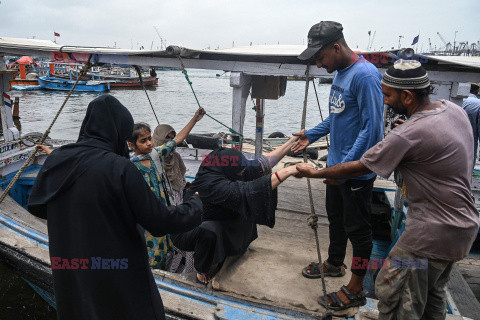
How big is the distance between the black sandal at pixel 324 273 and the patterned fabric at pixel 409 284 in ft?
3.31

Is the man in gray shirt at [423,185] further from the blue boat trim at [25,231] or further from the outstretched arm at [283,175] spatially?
the blue boat trim at [25,231]

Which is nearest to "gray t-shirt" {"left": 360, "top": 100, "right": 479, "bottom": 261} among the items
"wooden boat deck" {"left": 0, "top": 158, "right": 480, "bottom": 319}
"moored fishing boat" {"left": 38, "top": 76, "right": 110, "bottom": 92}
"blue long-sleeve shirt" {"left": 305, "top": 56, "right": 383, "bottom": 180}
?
"blue long-sleeve shirt" {"left": 305, "top": 56, "right": 383, "bottom": 180}

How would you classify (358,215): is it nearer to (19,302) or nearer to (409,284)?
(409,284)

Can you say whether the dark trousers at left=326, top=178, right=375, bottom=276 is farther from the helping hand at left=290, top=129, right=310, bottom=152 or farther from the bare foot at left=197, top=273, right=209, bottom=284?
the bare foot at left=197, top=273, right=209, bottom=284

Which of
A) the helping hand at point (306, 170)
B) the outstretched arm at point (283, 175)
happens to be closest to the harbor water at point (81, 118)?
the outstretched arm at point (283, 175)

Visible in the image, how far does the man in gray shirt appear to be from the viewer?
5.68 ft

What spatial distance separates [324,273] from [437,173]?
1607 millimetres

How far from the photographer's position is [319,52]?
8.24 feet

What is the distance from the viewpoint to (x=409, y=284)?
6.09 ft

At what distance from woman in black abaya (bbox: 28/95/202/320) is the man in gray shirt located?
1186mm

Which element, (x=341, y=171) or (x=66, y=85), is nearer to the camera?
(x=341, y=171)

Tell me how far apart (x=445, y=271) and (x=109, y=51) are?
4356mm

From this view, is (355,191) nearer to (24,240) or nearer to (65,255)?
(65,255)

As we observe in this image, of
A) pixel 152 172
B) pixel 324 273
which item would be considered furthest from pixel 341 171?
pixel 152 172
